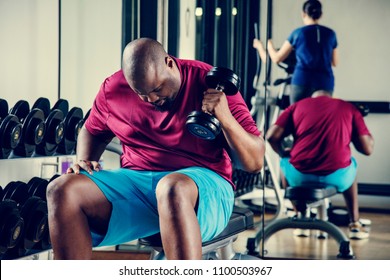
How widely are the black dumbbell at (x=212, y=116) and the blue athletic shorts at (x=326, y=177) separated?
2.71 ft

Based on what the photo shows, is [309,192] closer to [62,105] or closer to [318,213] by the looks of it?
[318,213]

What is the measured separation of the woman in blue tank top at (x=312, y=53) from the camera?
2.13 meters

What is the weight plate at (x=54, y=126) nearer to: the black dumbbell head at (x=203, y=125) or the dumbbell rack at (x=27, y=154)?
the dumbbell rack at (x=27, y=154)

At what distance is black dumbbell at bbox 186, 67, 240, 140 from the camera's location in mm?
1350

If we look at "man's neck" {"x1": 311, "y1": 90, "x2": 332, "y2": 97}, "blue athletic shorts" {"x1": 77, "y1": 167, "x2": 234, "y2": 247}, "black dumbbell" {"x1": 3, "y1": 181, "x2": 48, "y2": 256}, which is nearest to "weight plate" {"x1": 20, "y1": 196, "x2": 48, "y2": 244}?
"black dumbbell" {"x1": 3, "y1": 181, "x2": 48, "y2": 256}

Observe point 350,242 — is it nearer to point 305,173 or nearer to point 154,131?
point 305,173

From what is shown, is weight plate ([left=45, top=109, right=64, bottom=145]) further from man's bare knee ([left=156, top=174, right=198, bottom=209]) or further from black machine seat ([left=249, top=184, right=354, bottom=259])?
man's bare knee ([left=156, top=174, right=198, bottom=209])

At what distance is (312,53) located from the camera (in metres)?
2.14

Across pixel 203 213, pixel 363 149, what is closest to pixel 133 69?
pixel 203 213

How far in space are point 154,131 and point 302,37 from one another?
2.79ft

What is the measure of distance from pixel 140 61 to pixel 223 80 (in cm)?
19

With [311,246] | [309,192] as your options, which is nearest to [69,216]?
[309,192]

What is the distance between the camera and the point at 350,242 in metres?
2.23
